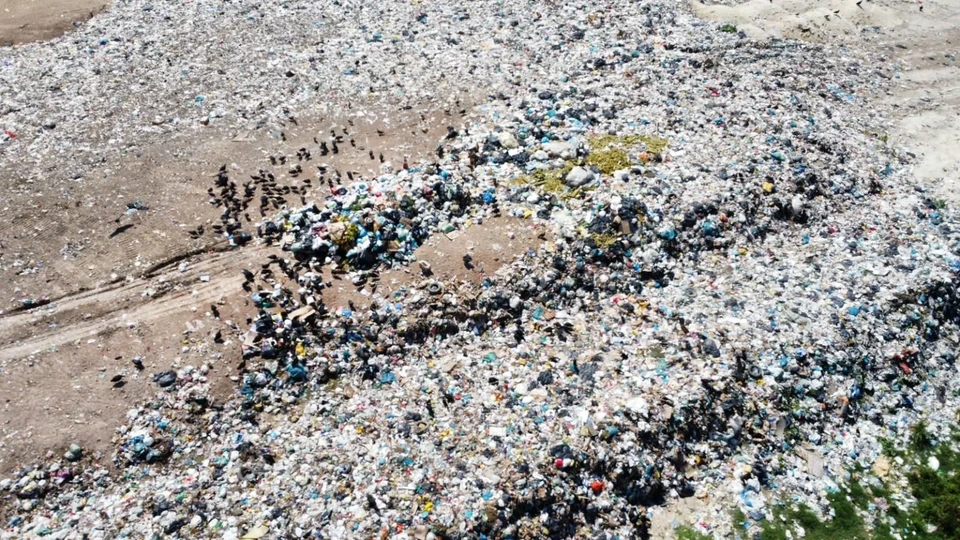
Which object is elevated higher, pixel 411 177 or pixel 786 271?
pixel 411 177

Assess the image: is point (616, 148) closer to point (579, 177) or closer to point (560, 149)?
point (560, 149)

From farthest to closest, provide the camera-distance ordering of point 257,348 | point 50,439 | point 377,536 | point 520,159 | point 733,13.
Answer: point 733,13, point 520,159, point 257,348, point 50,439, point 377,536

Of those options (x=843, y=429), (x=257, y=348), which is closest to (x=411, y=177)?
(x=257, y=348)

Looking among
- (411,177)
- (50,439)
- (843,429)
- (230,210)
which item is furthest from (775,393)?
(50,439)

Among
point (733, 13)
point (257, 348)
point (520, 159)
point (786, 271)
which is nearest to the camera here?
point (257, 348)

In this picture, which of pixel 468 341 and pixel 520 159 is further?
pixel 520 159

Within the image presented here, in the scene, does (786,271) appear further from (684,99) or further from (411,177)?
(411,177)

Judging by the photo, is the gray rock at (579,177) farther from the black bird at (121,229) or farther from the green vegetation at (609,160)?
the black bird at (121,229)

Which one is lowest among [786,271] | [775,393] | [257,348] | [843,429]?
[843,429]

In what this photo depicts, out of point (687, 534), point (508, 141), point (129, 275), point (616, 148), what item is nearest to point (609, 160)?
point (616, 148)
